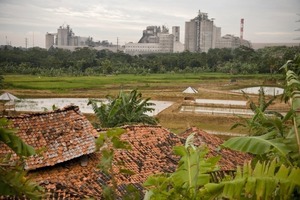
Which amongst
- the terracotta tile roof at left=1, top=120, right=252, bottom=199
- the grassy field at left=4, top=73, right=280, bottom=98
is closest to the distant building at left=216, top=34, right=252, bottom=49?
the grassy field at left=4, top=73, right=280, bottom=98

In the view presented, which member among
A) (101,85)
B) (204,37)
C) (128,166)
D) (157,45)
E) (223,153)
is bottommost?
(223,153)

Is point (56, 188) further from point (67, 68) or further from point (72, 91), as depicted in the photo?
point (67, 68)

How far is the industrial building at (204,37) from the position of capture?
4968 inches

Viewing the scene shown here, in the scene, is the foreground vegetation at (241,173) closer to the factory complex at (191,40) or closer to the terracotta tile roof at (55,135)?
the terracotta tile roof at (55,135)

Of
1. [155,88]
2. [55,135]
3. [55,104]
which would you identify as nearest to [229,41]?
[155,88]

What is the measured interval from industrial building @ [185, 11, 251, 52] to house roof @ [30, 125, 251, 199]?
11323 cm

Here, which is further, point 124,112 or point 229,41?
point 229,41

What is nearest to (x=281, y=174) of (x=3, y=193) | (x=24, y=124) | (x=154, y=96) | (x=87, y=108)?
(x=3, y=193)

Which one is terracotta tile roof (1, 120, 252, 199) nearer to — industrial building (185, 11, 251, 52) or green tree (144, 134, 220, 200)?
green tree (144, 134, 220, 200)

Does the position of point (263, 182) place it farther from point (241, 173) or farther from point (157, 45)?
point (157, 45)

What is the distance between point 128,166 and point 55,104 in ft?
74.9

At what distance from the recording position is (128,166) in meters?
8.83

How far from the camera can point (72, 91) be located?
3819 cm

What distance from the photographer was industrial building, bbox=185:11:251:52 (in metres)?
126
